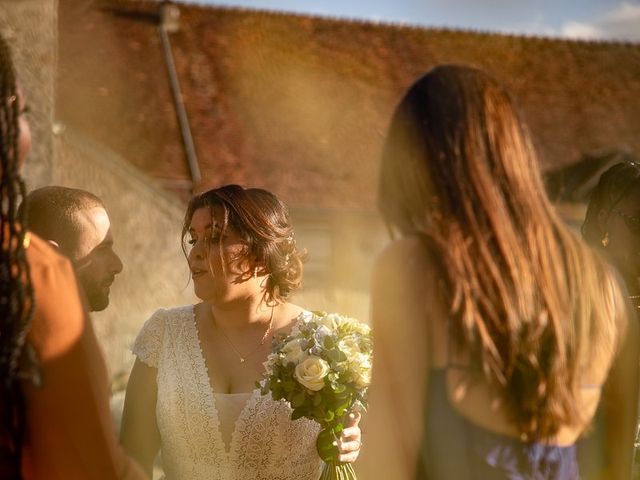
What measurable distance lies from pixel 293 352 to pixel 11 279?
1.88 m

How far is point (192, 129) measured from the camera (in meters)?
22.6

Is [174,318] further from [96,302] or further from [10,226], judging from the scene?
[10,226]

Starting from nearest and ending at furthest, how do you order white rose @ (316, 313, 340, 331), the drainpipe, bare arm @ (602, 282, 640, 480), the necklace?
bare arm @ (602, 282, 640, 480), white rose @ (316, 313, 340, 331), the necklace, the drainpipe

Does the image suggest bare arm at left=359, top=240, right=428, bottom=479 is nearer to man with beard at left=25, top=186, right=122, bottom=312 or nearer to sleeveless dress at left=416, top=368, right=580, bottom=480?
sleeveless dress at left=416, top=368, right=580, bottom=480

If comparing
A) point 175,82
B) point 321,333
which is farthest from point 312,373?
point 175,82

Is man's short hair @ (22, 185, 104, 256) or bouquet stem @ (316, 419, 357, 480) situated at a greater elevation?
man's short hair @ (22, 185, 104, 256)

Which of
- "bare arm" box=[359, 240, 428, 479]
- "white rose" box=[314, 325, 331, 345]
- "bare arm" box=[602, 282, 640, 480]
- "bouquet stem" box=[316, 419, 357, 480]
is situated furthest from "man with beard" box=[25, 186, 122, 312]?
"bare arm" box=[602, 282, 640, 480]

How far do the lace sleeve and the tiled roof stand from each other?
16439 mm

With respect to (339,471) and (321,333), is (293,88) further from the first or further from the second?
(339,471)

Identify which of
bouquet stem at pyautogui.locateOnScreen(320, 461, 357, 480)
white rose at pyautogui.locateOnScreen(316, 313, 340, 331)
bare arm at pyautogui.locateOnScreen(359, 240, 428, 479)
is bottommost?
bouquet stem at pyautogui.locateOnScreen(320, 461, 357, 480)

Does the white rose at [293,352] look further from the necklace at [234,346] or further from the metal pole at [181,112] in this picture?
the metal pole at [181,112]

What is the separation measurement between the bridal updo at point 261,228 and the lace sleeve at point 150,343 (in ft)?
1.33

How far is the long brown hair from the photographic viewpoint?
2244 millimetres

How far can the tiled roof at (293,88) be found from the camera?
2192cm
